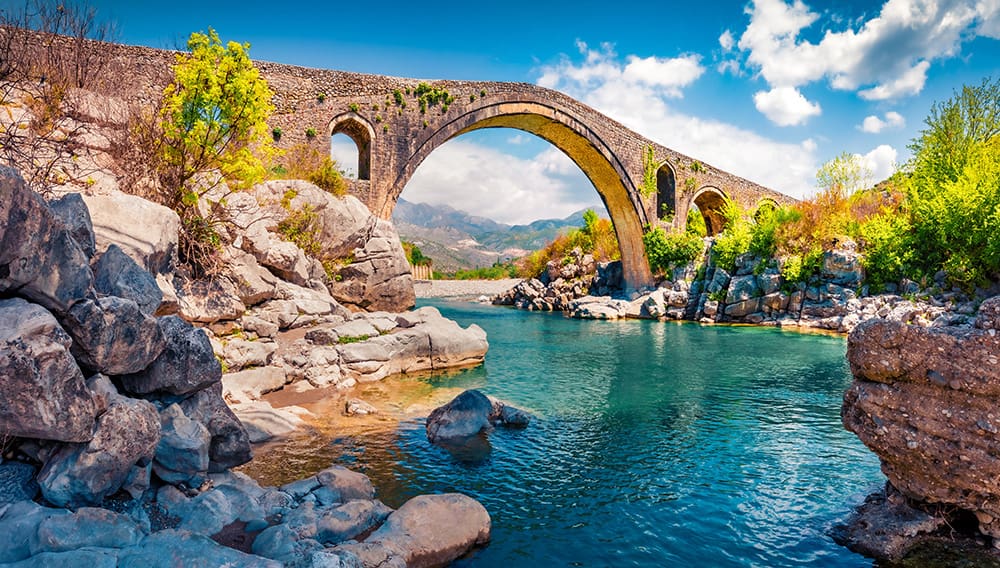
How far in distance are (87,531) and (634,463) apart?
5685mm

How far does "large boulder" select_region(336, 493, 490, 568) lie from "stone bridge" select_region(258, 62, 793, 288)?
17.8 meters

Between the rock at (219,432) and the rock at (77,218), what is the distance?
151 centimetres

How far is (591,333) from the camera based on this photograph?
20.8 meters

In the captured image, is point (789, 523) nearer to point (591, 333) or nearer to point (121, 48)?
point (591, 333)

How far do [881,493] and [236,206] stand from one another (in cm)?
1272

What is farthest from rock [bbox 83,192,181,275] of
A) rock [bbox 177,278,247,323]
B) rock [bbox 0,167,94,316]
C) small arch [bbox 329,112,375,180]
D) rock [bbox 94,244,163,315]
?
small arch [bbox 329,112,375,180]

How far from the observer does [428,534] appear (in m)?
4.63

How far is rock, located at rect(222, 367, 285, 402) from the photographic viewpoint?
8.70m

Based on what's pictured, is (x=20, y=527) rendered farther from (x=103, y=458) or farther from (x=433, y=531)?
(x=433, y=531)

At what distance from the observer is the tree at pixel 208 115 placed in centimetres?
1081

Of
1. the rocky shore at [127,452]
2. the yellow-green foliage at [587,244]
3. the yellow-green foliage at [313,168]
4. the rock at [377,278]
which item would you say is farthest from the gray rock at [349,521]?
the yellow-green foliage at [587,244]

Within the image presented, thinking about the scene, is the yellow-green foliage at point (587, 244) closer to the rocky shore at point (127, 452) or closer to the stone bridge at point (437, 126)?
the stone bridge at point (437, 126)

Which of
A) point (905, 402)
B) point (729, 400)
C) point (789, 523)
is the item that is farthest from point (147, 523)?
point (729, 400)

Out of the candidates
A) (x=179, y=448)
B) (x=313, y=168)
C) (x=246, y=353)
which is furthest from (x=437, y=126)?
(x=179, y=448)
